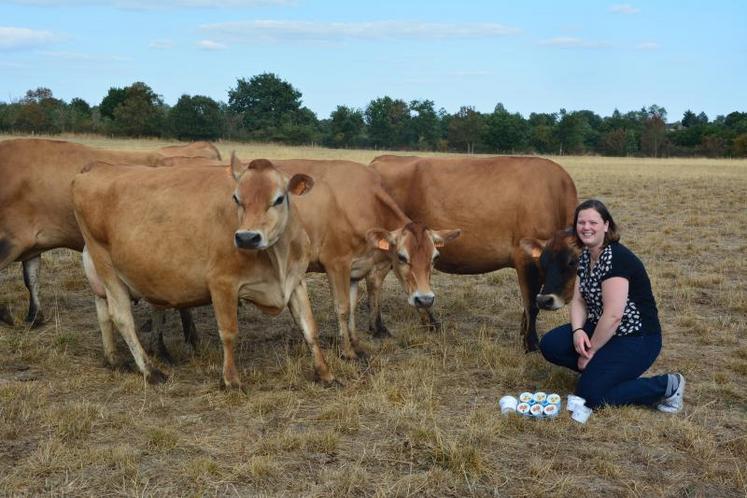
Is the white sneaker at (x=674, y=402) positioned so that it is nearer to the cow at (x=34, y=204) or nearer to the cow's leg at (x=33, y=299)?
the cow at (x=34, y=204)

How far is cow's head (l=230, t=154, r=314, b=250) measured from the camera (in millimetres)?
5504

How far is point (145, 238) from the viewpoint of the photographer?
627 centimetres

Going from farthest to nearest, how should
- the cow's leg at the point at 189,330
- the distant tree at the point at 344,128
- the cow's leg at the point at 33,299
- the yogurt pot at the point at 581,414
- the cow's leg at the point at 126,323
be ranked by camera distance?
the distant tree at the point at 344,128, the cow's leg at the point at 33,299, the cow's leg at the point at 189,330, the cow's leg at the point at 126,323, the yogurt pot at the point at 581,414

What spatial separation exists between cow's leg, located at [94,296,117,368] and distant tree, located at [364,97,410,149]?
75001 mm

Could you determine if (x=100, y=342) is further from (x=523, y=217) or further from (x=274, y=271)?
(x=523, y=217)

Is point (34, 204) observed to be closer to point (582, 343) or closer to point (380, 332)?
point (380, 332)

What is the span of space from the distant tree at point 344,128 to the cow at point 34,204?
6710 centimetres

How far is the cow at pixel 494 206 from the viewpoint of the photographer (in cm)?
784

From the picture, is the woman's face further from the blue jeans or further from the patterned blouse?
the blue jeans

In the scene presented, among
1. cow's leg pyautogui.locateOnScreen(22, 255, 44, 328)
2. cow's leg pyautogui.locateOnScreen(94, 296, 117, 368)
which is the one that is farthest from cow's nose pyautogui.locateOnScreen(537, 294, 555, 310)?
cow's leg pyautogui.locateOnScreen(22, 255, 44, 328)

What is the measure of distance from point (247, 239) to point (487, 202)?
3.46 m

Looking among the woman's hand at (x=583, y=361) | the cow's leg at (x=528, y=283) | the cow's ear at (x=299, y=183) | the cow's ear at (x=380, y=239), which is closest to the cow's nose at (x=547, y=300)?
the woman's hand at (x=583, y=361)

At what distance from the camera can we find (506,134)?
78625mm

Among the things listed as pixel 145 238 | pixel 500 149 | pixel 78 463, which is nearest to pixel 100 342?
pixel 145 238
